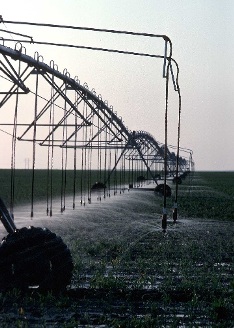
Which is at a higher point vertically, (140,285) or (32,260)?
(32,260)

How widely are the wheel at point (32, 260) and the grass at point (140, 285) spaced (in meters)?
0.15

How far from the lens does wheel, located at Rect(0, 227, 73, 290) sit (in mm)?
6148

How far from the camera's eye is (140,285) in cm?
702

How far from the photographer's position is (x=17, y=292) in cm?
627

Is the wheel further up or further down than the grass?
further up

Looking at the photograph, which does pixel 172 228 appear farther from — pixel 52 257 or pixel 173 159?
pixel 173 159

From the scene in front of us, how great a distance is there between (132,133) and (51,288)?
76.2 feet

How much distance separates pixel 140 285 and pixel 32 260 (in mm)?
1492

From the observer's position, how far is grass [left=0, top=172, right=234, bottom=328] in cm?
548

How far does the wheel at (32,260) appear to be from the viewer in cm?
615

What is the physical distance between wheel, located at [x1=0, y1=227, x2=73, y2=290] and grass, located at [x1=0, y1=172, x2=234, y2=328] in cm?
15

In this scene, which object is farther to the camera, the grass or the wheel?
the wheel

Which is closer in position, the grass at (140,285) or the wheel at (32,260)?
the grass at (140,285)

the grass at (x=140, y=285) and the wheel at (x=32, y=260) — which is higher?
the wheel at (x=32, y=260)
